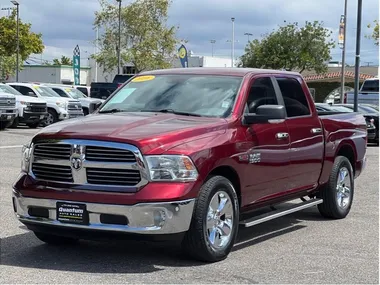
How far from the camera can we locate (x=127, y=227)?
242 inches

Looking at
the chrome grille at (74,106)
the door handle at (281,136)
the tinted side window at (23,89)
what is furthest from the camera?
the chrome grille at (74,106)

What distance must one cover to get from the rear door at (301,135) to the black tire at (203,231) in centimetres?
158

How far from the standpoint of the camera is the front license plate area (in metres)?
6.23

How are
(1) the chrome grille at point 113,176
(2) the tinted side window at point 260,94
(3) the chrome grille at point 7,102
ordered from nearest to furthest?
1. (1) the chrome grille at point 113,176
2. (2) the tinted side window at point 260,94
3. (3) the chrome grille at point 7,102

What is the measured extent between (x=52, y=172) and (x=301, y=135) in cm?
311

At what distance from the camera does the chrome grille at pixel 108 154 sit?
6.20 m

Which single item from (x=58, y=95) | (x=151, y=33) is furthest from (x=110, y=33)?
(x=58, y=95)

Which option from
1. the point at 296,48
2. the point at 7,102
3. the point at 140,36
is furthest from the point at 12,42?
the point at 7,102

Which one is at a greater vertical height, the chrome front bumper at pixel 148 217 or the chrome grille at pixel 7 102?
the chrome grille at pixel 7 102

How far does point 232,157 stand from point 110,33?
172 feet

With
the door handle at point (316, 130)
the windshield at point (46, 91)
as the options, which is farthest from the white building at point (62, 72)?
the door handle at point (316, 130)

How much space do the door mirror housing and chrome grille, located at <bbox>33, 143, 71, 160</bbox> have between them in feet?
6.23

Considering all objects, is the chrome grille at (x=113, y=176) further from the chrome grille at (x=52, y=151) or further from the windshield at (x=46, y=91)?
the windshield at (x=46, y=91)

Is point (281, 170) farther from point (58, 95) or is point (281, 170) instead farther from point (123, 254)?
point (58, 95)
